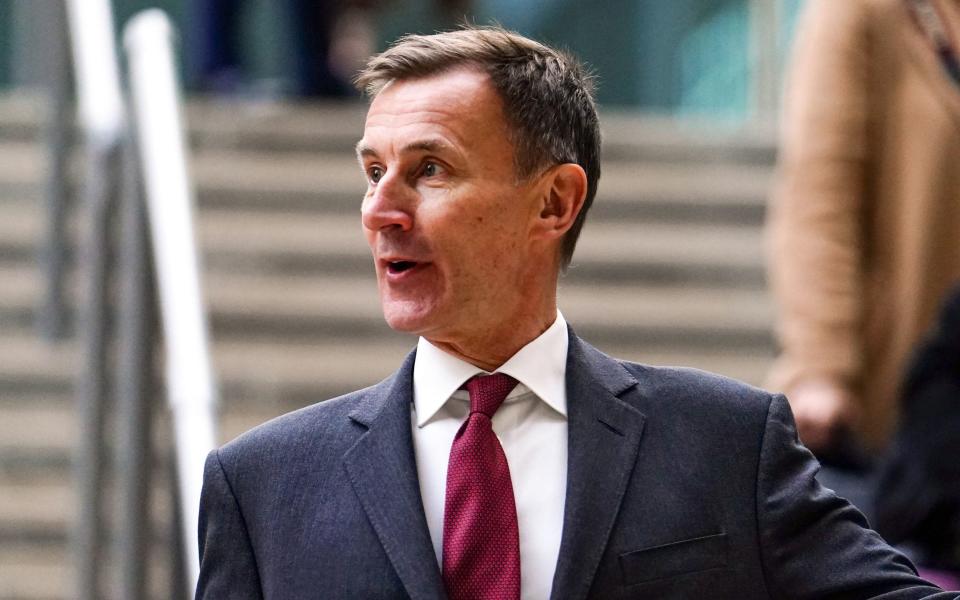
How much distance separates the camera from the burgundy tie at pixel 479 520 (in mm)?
2240

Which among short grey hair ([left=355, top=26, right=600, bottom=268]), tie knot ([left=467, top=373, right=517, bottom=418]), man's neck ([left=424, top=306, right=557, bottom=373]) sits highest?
short grey hair ([left=355, top=26, right=600, bottom=268])

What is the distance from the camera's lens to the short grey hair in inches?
91.5

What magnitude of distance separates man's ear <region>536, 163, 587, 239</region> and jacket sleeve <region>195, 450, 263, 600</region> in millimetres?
482

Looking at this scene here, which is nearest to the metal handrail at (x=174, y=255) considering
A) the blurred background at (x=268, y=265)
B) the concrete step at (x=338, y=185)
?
the blurred background at (x=268, y=265)

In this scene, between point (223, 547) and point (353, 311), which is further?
point (353, 311)

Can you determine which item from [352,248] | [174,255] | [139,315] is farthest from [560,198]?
[352,248]

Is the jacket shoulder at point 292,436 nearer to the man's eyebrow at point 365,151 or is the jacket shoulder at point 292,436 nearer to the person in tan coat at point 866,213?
the man's eyebrow at point 365,151

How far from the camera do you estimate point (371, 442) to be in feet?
7.64

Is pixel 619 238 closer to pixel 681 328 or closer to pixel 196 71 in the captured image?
pixel 681 328

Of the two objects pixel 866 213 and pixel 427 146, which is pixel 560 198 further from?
pixel 866 213

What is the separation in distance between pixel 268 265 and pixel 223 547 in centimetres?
467

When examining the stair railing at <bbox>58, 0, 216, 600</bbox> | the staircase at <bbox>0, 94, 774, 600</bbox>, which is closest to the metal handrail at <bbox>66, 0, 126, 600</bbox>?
the stair railing at <bbox>58, 0, 216, 600</bbox>

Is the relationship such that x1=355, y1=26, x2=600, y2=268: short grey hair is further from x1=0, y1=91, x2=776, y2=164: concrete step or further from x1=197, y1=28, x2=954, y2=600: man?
x1=0, y1=91, x2=776, y2=164: concrete step

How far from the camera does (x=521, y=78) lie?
7.64 ft
